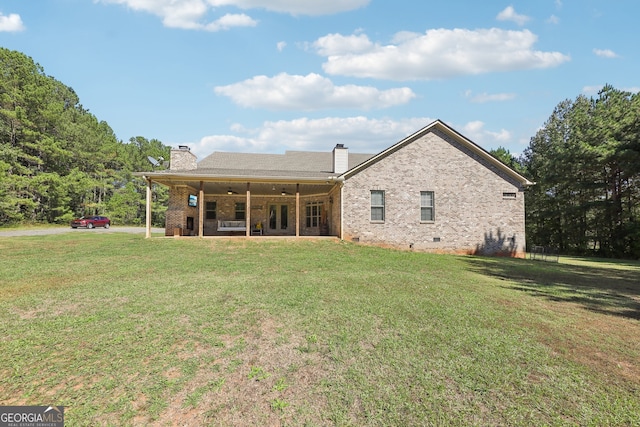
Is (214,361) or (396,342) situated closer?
(214,361)

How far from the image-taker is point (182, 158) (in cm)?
1777

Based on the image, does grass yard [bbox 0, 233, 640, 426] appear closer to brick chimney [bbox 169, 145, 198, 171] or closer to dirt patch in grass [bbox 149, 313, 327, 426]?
dirt patch in grass [bbox 149, 313, 327, 426]

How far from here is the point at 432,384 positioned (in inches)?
135

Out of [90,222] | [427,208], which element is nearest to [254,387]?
[427,208]

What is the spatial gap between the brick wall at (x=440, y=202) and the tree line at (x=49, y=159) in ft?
109

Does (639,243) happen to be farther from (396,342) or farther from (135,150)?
(135,150)

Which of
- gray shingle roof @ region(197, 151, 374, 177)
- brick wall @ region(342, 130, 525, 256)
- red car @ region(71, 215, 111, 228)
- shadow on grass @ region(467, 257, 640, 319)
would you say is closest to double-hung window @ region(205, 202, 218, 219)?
gray shingle roof @ region(197, 151, 374, 177)

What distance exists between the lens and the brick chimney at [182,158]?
17641 millimetres

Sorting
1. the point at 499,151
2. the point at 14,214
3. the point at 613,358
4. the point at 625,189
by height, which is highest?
the point at 499,151

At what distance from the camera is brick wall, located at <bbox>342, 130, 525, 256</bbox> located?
16562 mm

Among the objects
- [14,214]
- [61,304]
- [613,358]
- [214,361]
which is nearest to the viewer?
[214,361]

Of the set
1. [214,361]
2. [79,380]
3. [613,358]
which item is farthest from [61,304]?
[613,358]

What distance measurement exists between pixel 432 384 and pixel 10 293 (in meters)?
8.39

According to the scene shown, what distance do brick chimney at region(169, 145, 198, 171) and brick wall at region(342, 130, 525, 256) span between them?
927cm
